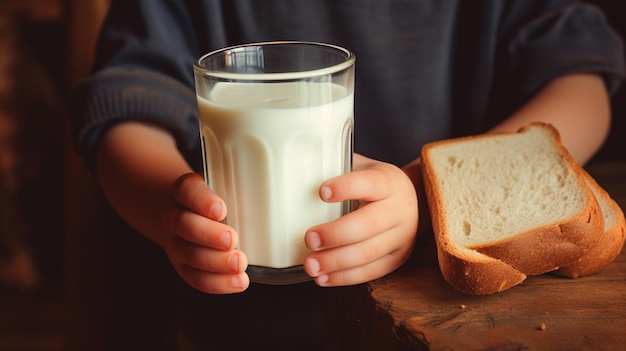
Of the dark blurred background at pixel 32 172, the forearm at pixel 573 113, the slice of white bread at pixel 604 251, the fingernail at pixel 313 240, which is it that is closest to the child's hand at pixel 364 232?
the fingernail at pixel 313 240

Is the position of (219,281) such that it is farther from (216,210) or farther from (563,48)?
(563,48)

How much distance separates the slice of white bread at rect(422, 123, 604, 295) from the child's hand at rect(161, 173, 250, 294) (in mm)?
190

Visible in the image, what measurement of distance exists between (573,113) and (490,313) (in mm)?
439

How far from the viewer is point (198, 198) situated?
1.85 feet

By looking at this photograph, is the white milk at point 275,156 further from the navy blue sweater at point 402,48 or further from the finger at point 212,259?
the navy blue sweater at point 402,48

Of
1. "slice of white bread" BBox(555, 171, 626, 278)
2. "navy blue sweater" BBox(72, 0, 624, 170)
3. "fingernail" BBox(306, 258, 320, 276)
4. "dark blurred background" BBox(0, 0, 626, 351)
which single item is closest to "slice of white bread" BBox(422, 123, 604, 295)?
"slice of white bread" BBox(555, 171, 626, 278)

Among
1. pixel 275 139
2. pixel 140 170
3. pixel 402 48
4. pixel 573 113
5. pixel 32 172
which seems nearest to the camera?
pixel 275 139

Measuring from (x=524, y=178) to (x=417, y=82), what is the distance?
1.24 ft

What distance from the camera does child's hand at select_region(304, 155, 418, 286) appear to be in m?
0.56

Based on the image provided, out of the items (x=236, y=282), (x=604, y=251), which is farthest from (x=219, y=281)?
(x=604, y=251)

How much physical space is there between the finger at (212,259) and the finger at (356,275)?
0.07 meters

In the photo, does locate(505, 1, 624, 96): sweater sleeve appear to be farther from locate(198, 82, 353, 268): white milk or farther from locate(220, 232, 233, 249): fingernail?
locate(220, 232, 233, 249): fingernail

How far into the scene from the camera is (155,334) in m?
1.09

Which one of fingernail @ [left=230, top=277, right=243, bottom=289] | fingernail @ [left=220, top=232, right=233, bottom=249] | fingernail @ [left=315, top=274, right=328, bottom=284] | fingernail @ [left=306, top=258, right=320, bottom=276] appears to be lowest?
fingernail @ [left=315, top=274, right=328, bottom=284]
